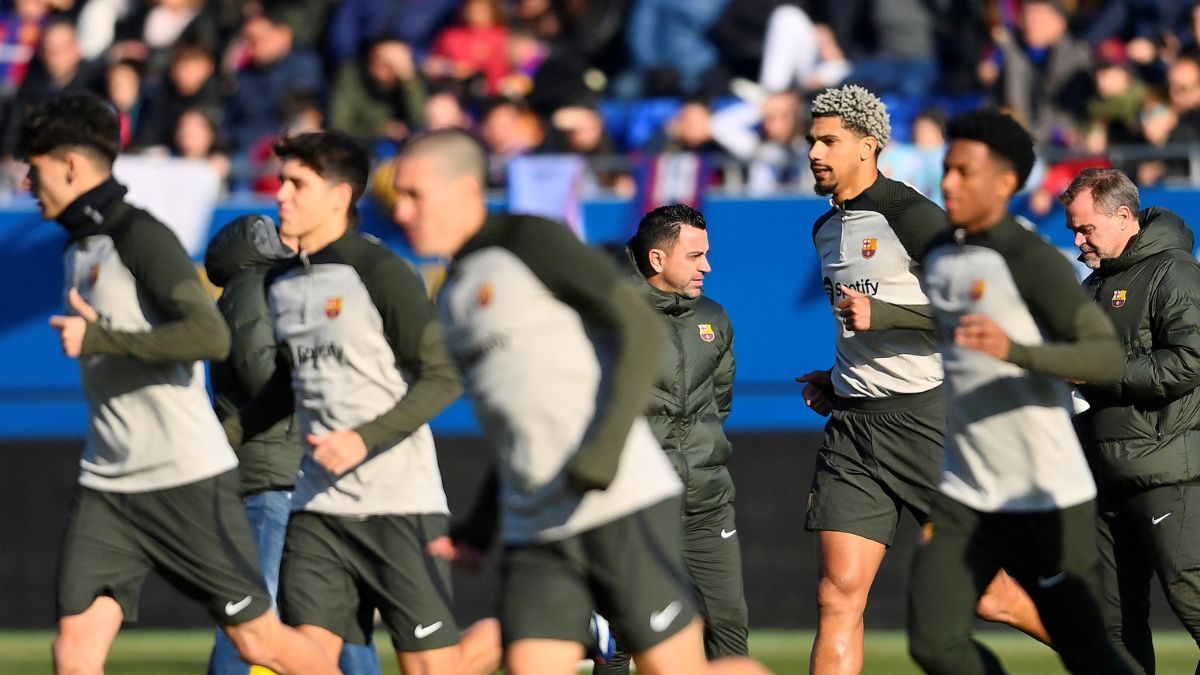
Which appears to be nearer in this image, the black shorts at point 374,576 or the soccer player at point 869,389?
the black shorts at point 374,576

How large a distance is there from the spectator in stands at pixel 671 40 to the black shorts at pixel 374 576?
937 centimetres

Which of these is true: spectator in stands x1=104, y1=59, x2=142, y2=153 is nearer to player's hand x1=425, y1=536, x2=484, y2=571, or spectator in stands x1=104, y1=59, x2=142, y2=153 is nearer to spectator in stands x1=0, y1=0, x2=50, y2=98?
spectator in stands x1=0, y1=0, x2=50, y2=98

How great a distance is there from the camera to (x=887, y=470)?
27.0 ft

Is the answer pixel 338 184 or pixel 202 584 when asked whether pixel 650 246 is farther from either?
pixel 202 584

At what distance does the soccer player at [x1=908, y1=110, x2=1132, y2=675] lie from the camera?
250 inches

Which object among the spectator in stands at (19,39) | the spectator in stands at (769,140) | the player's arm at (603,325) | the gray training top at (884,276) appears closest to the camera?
the player's arm at (603,325)

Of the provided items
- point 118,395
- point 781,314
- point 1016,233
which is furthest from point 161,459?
point 781,314

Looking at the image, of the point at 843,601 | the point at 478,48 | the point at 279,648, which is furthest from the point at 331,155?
the point at 478,48

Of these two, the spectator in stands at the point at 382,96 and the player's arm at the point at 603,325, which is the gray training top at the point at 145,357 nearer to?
the player's arm at the point at 603,325

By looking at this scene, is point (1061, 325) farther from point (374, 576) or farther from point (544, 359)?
point (374, 576)

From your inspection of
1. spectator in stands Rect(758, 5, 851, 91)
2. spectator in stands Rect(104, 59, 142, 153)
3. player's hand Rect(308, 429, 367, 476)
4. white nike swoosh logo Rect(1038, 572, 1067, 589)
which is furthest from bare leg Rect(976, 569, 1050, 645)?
spectator in stands Rect(104, 59, 142, 153)

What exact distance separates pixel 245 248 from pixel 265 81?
318 inches

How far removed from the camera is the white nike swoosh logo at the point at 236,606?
7105 millimetres

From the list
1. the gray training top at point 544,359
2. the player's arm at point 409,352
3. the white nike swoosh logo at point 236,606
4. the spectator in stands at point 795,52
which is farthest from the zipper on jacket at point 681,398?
the spectator in stands at point 795,52
